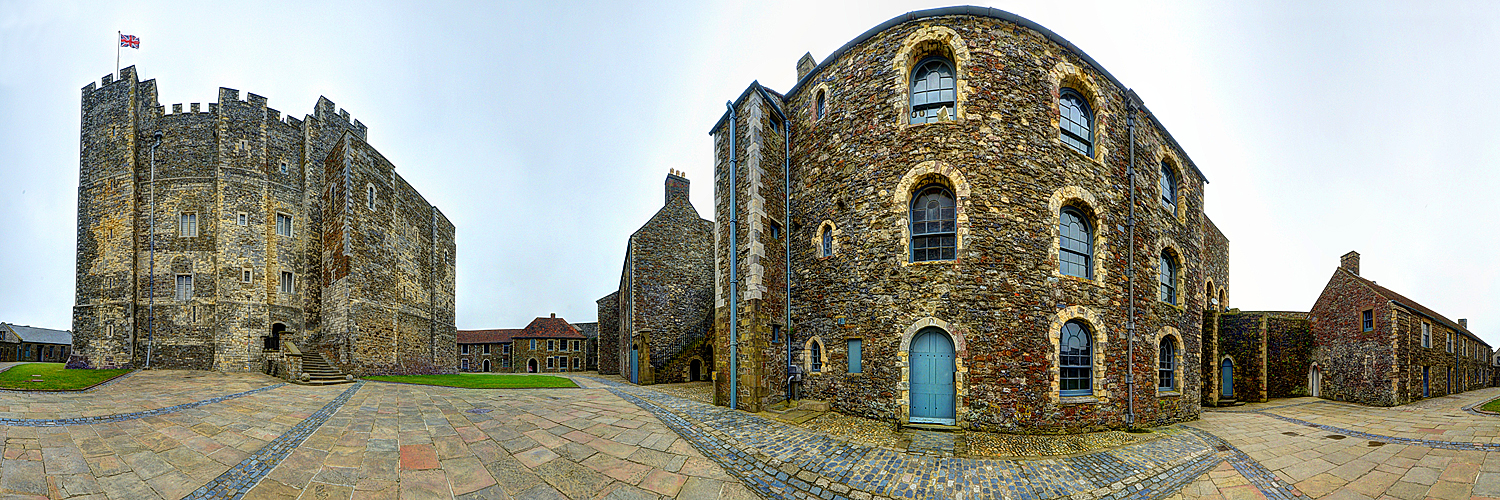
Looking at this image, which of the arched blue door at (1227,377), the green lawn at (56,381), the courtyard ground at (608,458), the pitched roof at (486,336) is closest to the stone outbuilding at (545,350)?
the pitched roof at (486,336)

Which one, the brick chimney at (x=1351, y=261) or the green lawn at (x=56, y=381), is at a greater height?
the brick chimney at (x=1351, y=261)

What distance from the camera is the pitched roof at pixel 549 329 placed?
47594mm

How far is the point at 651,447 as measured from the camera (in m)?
8.70

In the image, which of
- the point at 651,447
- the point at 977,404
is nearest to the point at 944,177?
the point at 977,404

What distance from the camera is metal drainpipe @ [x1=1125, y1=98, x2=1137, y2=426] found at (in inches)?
442

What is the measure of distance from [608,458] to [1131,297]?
11634mm

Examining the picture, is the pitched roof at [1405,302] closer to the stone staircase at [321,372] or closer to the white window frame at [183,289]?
the stone staircase at [321,372]

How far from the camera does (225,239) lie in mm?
22047

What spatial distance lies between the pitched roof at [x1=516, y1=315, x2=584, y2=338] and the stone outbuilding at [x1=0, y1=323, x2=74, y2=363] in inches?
1456

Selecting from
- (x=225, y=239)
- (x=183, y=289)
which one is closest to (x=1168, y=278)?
(x=225, y=239)

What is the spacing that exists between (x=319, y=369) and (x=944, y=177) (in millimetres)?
24072

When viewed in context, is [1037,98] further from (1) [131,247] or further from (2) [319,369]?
(1) [131,247]

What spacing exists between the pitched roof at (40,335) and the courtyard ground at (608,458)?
64.4 meters

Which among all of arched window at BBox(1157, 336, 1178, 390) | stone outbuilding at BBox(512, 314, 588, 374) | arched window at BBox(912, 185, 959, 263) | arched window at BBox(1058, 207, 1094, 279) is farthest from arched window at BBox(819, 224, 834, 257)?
stone outbuilding at BBox(512, 314, 588, 374)
